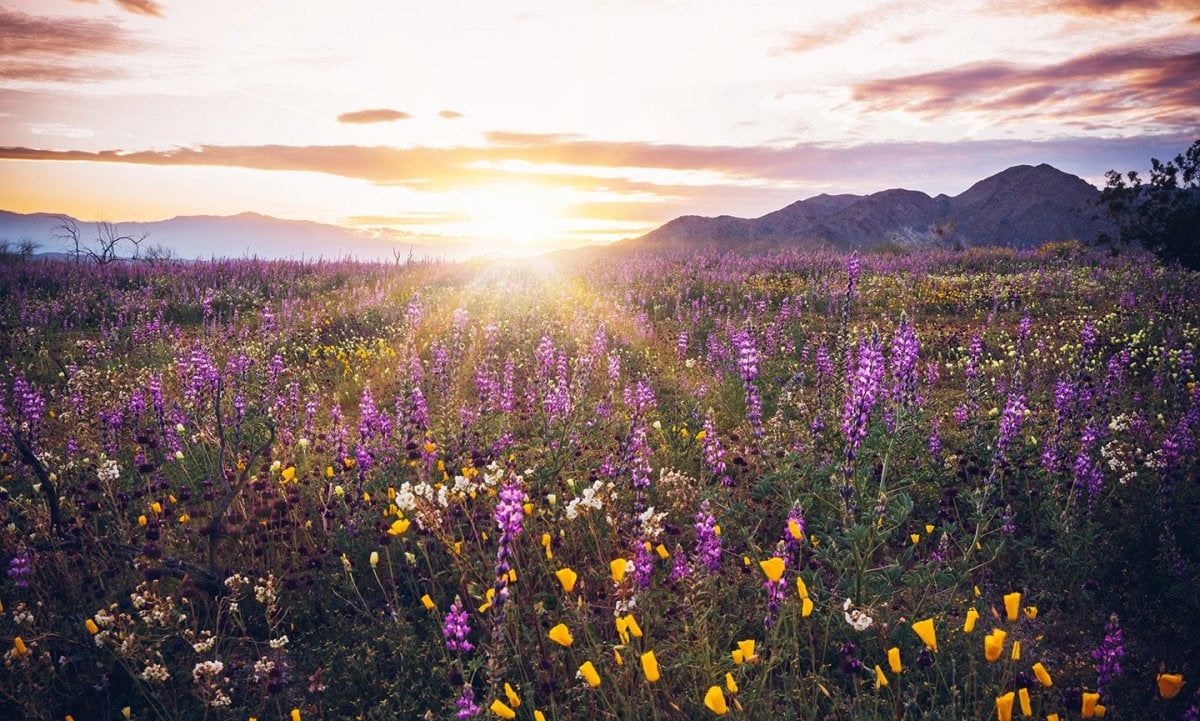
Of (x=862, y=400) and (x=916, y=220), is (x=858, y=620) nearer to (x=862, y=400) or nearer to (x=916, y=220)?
(x=862, y=400)

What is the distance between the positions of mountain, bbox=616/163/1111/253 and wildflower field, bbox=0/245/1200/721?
6780cm

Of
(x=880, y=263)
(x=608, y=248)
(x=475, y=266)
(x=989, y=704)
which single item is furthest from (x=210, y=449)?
(x=608, y=248)

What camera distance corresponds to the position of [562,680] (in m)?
3.19

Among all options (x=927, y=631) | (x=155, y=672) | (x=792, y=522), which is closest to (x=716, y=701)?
(x=927, y=631)

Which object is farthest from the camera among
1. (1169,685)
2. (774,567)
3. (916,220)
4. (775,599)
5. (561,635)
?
(916,220)

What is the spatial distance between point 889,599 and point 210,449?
6457 mm

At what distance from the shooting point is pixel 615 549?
13.4ft

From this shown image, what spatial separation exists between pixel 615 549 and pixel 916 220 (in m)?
108

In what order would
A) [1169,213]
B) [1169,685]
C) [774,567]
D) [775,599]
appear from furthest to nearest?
[1169,213]
[775,599]
[774,567]
[1169,685]

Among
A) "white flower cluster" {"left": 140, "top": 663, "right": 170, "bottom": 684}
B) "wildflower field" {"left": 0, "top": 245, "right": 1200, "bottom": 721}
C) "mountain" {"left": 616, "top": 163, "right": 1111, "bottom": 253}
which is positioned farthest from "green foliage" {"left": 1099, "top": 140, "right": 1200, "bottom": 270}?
"mountain" {"left": 616, "top": 163, "right": 1111, "bottom": 253}

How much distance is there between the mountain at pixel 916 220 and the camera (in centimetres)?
7731

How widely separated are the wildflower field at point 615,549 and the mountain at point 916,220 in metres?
67.8

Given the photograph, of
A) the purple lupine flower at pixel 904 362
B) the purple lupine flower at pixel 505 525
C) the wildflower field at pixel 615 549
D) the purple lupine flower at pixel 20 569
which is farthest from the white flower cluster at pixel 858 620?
the purple lupine flower at pixel 20 569

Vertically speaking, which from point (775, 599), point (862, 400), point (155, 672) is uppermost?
point (862, 400)
